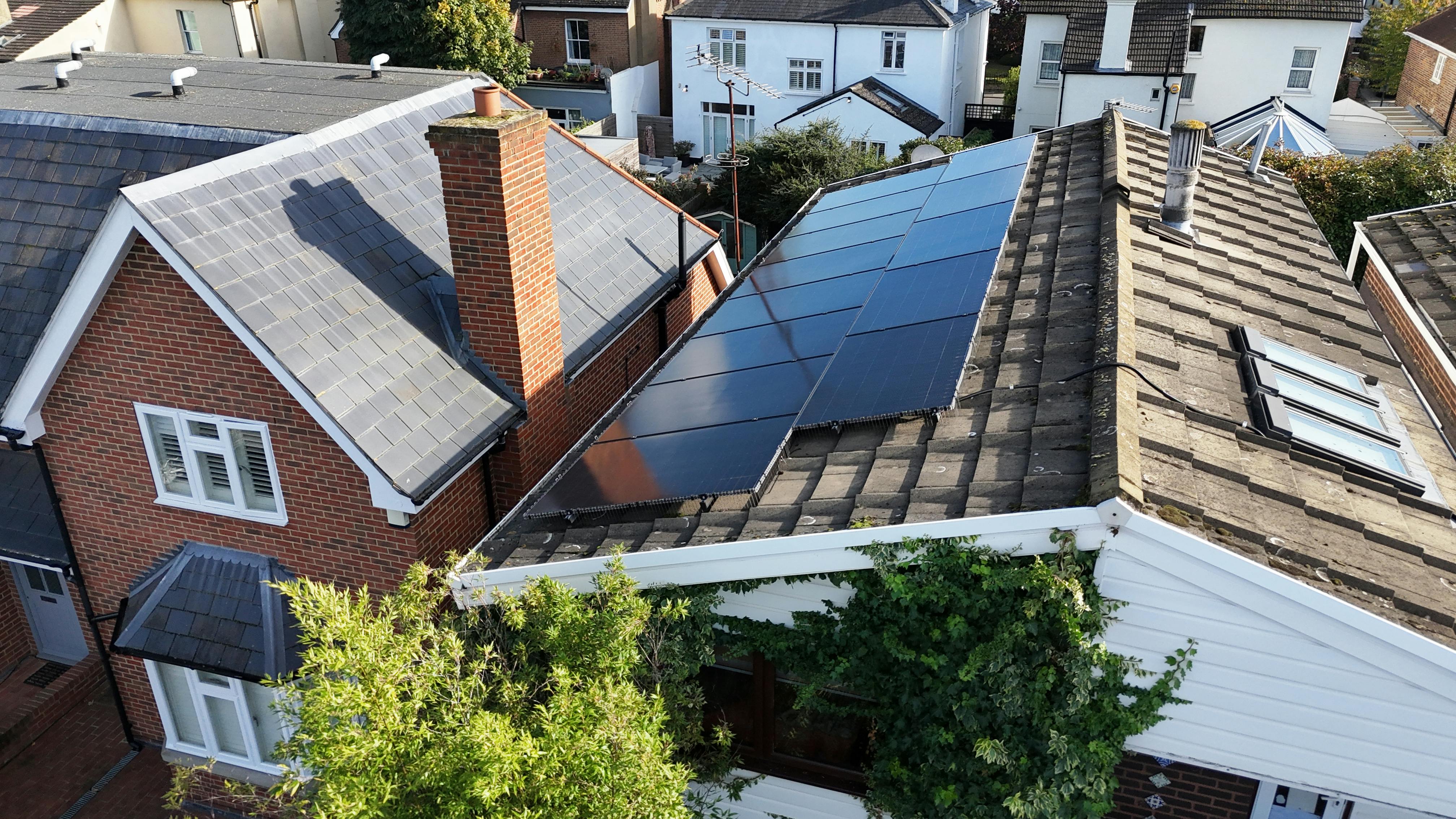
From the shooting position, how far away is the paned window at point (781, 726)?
860 cm

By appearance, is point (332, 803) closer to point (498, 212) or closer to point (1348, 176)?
point (498, 212)

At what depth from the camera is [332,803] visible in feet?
19.4

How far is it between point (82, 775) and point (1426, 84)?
54.5 m

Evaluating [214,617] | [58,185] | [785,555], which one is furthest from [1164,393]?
[58,185]

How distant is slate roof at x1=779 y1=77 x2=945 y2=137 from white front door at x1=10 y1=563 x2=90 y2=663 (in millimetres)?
31650

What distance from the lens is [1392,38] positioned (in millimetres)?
49938

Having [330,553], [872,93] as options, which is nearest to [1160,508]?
[330,553]

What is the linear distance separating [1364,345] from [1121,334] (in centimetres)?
471

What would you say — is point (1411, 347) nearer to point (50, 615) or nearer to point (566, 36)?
point (50, 615)

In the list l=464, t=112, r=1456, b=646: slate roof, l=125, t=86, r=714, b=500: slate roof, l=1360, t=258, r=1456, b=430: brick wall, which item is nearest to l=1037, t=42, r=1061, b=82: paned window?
l=1360, t=258, r=1456, b=430: brick wall

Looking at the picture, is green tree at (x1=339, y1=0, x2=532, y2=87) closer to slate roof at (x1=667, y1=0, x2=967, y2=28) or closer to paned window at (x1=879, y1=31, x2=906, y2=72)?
slate roof at (x1=667, y1=0, x2=967, y2=28)

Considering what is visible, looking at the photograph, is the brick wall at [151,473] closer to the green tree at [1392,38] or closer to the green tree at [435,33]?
the green tree at [435,33]

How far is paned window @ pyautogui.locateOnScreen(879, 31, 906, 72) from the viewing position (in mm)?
41406

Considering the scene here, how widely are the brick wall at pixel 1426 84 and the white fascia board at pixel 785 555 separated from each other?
4529 cm
